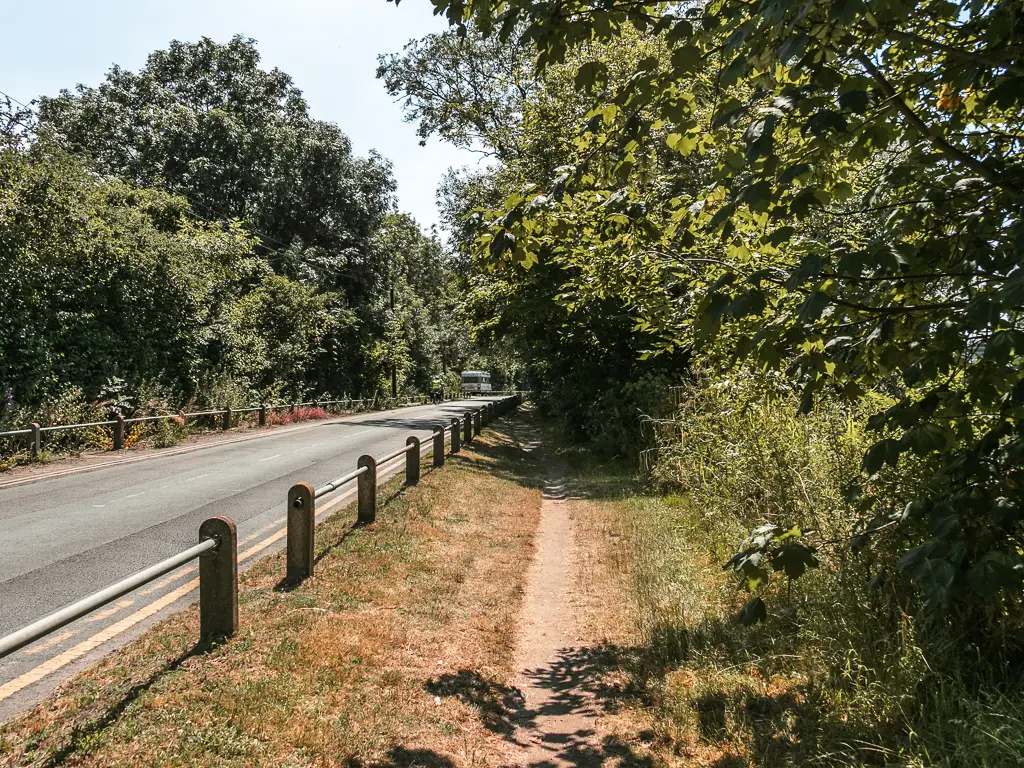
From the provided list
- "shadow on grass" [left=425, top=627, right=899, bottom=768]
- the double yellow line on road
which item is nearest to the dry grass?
"shadow on grass" [left=425, top=627, right=899, bottom=768]

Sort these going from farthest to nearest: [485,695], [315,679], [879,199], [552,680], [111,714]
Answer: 1. [552,680]
2. [485,695]
3. [315,679]
4. [879,199]
5. [111,714]

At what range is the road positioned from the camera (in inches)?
205

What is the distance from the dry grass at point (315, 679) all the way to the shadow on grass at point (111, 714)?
0.04ft

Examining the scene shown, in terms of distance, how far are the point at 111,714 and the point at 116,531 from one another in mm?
5090

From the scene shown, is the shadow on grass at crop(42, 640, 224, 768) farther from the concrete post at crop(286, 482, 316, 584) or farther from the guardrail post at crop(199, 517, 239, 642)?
the concrete post at crop(286, 482, 316, 584)

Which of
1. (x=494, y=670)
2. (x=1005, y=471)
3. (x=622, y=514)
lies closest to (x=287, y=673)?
(x=494, y=670)

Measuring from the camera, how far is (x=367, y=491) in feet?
29.3

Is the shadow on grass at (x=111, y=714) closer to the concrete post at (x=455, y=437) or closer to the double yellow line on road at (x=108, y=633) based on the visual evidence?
the double yellow line on road at (x=108, y=633)

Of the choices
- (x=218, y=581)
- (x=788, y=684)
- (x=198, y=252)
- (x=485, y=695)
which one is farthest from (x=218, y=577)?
(x=198, y=252)

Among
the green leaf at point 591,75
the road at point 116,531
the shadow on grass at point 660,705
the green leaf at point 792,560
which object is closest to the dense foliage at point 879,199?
the green leaf at point 591,75

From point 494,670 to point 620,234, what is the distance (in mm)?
3546

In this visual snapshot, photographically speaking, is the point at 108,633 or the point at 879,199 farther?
the point at 108,633

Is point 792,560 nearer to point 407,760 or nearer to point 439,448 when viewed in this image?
point 407,760

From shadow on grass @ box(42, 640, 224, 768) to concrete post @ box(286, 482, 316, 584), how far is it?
1.59 meters
